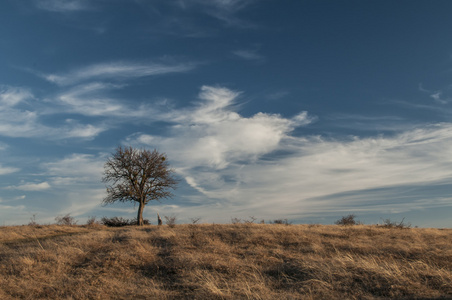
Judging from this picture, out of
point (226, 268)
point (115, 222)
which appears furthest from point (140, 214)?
point (226, 268)

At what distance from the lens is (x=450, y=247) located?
16.5 metres

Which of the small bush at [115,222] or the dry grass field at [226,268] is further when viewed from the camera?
the small bush at [115,222]

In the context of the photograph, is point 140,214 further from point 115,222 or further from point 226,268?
point 226,268

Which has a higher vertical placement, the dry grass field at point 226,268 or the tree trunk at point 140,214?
the tree trunk at point 140,214

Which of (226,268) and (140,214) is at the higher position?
(140,214)

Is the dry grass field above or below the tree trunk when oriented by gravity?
below

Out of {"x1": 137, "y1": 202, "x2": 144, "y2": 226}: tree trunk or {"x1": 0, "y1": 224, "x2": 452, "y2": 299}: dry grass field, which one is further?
{"x1": 137, "y1": 202, "x2": 144, "y2": 226}: tree trunk

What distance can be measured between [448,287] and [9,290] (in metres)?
14.7

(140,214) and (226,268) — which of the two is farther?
(140,214)

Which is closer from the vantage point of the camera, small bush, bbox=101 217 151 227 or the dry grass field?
the dry grass field

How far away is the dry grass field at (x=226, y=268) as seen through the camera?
10281mm

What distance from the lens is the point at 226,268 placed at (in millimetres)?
12688

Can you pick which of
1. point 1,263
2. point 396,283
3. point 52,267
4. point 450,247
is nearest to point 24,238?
point 1,263

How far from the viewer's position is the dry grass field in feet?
33.7
